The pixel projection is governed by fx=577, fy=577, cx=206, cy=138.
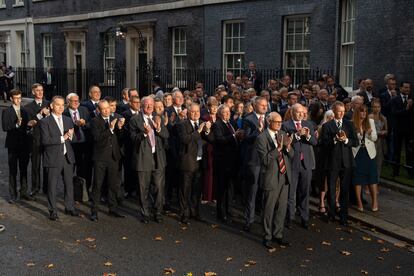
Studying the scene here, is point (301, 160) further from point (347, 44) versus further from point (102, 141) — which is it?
point (347, 44)

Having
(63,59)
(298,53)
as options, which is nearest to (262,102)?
(298,53)

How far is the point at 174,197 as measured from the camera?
1083cm

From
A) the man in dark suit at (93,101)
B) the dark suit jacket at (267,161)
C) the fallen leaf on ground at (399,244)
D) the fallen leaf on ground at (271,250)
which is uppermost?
the man in dark suit at (93,101)

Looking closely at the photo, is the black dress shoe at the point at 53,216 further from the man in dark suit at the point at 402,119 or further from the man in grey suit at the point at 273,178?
the man in dark suit at the point at 402,119

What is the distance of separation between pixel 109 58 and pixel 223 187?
21.3m

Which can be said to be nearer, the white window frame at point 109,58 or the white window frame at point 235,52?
the white window frame at point 235,52

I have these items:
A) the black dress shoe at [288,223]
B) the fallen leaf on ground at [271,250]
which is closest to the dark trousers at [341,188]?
the black dress shoe at [288,223]

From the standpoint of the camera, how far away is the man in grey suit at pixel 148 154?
29.5 ft

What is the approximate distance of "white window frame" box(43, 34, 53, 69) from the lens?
34225mm

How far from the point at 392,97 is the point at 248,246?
6.81 metres

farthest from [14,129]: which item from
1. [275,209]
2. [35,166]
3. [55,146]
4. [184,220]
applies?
[275,209]

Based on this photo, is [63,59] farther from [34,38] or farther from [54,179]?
[54,179]

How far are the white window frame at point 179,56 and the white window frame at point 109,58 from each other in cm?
459

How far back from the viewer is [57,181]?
9344mm
